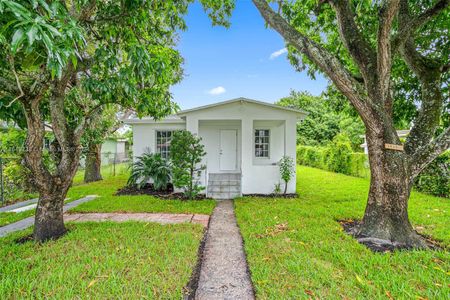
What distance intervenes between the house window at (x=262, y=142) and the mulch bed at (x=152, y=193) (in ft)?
11.8

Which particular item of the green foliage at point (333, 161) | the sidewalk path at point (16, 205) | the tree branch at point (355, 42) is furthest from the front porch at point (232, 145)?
the sidewalk path at point (16, 205)

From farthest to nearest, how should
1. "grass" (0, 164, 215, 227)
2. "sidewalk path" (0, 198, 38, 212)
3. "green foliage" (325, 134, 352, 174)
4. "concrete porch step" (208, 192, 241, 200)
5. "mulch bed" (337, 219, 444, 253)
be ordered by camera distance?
1. "green foliage" (325, 134, 352, 174)
2. "concrete porch step" (208, 192, 241, 200)
3. "sidewalk path" (0, 198, 38, 212)
4. "grass" (0, 164, 215, 227)
5. "mulch bed" (337, 219, 444, 253)

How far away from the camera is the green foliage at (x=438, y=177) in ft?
26.1

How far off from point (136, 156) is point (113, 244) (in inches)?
264

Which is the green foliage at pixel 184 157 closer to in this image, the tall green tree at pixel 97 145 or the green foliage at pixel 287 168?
the green foliage at pixel 287 168

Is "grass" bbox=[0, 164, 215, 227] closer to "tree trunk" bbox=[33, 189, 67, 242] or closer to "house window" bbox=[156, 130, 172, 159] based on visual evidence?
"tree trunk" bbox=[33, 189, 67, 242]

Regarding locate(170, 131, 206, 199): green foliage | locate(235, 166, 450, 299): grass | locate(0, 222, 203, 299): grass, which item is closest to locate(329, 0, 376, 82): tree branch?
locate(235, 166, 450, 299): grass

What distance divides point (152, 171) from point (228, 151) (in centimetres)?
361

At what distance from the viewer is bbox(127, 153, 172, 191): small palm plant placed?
358 inches

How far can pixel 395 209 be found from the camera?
4.02m

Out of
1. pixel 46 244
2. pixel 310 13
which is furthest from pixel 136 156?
pixel 310 13

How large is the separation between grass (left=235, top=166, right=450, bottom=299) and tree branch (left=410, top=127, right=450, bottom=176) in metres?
1.47

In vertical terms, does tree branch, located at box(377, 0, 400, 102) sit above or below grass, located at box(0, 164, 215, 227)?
above

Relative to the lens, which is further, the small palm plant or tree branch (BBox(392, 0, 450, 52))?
the small palm plant
